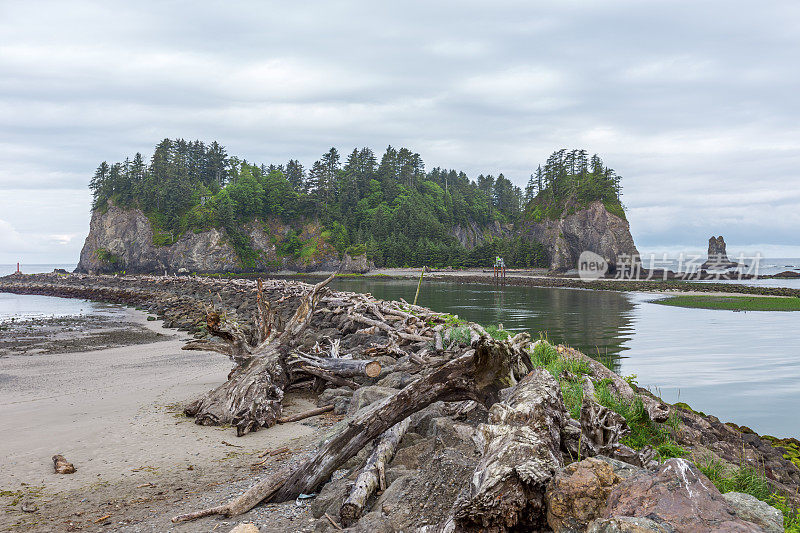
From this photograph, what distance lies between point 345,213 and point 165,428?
125740mm

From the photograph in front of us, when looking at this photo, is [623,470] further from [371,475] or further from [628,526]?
[371,475]

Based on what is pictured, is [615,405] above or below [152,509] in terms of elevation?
above

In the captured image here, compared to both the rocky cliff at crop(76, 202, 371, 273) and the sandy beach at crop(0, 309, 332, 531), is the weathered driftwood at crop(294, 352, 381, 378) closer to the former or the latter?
the sandy beach at crop(0, 309, 332, 531)

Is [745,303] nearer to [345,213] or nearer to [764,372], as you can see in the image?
[764,372]

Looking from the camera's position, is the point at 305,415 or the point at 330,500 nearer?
the point at 330,500

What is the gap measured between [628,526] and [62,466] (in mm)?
7524

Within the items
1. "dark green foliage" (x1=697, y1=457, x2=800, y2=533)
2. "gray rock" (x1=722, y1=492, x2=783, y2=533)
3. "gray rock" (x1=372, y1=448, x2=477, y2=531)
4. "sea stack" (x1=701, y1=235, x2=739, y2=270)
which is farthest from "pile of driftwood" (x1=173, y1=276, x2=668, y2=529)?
"sea stack" (x1=701, y1=235, x2=739, y2=270)

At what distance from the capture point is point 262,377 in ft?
30.9

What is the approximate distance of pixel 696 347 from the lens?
20.7 m

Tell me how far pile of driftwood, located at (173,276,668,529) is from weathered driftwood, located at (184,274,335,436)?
21mm

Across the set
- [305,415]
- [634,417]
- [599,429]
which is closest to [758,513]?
[599,429]

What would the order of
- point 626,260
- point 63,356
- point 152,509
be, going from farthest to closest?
point 626,260, point 63,356, point 152,509

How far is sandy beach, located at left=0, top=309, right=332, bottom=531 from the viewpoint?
17.9 feet

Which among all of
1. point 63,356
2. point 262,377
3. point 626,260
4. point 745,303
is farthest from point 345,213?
point 262,377
